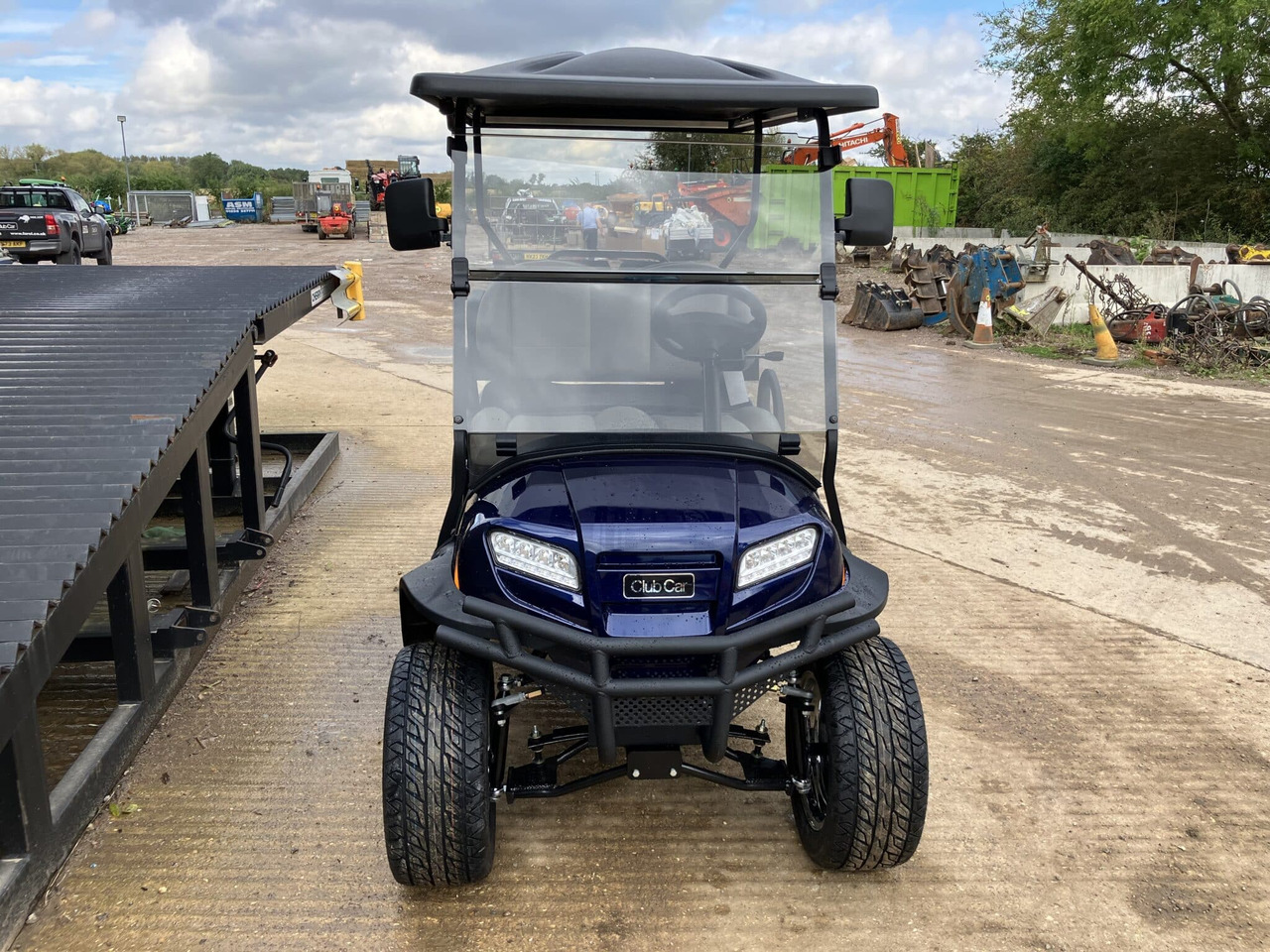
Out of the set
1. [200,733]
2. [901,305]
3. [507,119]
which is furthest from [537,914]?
[901,305]

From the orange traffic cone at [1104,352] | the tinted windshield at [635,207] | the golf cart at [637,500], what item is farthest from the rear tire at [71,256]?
the golf cart at [637,500]

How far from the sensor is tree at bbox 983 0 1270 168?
19.7m

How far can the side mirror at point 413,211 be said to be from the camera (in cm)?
275

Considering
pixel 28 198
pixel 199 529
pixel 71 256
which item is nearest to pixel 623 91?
pixel 199 529

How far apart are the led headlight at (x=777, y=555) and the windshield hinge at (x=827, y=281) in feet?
2.45

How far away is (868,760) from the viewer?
253 centimetres

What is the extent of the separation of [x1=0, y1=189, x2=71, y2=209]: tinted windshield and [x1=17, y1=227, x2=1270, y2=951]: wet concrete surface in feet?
56.2

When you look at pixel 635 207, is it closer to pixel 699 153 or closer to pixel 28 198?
pixel 699 153

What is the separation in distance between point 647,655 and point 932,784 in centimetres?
145

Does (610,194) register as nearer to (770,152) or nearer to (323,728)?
(770,152)

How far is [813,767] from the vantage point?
2.74m

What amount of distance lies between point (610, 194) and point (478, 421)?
813mm

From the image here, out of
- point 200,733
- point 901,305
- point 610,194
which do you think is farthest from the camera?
point 901,305

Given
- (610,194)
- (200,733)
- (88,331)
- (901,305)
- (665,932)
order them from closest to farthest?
(665,932)
(610,194)
(200,733)
(88,331)
(901,305)
